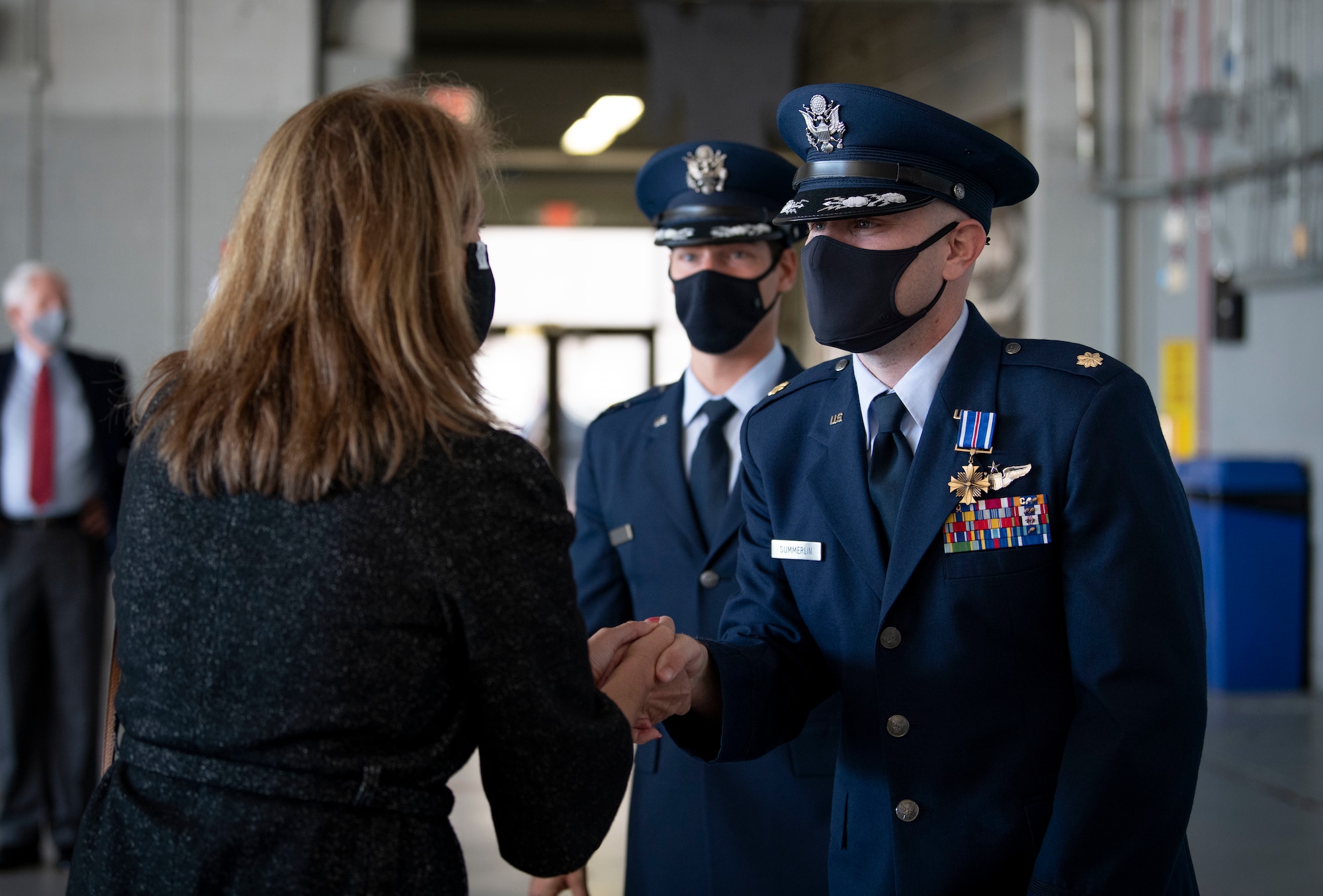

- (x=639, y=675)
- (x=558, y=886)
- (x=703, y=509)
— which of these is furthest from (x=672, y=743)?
(x=639, y=675)

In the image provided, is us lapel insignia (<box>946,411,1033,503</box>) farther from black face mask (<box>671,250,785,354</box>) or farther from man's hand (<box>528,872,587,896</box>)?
man's hand (<box>528,872,587,896</box>)

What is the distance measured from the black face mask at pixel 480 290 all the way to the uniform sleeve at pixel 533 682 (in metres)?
0.29

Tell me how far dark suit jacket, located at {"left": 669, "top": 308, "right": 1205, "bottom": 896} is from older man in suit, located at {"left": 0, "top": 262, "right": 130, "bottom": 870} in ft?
9.69

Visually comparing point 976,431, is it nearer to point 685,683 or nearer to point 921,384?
point 921,384

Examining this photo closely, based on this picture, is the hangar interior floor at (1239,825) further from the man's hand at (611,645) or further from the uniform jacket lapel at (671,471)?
the man's hand at (611,645)

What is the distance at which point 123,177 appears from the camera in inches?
262

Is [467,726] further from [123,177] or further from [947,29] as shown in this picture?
[947,29]

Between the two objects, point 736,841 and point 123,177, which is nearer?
point 736,841

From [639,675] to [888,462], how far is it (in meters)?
0.42

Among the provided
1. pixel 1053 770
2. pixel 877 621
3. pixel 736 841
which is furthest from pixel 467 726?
pixel 736 841

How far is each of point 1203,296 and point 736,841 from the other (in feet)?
18.9

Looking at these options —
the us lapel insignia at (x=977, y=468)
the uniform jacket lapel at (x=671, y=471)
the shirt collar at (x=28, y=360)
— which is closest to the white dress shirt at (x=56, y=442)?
the shirt collar at (x=28, y=360)

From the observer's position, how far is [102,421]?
13.1 ft

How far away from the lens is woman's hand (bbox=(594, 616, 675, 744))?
1.39m
